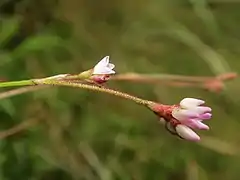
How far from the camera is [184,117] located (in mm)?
537

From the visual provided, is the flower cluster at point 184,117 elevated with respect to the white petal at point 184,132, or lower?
elevated

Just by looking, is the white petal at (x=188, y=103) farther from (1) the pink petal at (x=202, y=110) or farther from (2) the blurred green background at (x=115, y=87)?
(2) the blurred green background at (x=115, y=87)

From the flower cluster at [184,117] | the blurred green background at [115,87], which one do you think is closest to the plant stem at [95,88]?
the flower cluster at [184,117]

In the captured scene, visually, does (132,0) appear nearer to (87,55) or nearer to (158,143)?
(87,55)

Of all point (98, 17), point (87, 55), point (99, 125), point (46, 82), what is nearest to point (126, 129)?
point (99, 125)

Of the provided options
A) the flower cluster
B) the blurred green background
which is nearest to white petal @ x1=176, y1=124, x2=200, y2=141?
the flower cluster

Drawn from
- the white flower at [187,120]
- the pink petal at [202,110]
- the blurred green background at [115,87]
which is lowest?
A: the white flower at [187,120]

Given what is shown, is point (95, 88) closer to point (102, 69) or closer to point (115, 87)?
point (102, 69)

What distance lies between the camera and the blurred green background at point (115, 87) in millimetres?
944

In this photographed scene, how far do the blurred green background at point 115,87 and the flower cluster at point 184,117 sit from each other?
345mm

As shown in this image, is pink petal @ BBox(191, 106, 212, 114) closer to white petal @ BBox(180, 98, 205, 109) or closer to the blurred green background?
white petal @ BBox(180, 98, 205, 109)

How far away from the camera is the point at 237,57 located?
4.23 ft

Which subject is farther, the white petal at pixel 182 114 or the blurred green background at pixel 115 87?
the blurred green background at pixel 115 87

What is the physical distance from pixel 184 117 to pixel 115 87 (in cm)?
60
